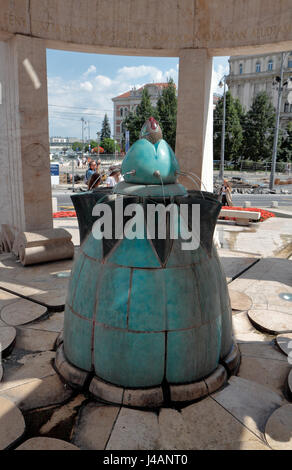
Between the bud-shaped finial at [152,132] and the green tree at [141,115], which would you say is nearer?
the bud-shaped finial at [152,132]

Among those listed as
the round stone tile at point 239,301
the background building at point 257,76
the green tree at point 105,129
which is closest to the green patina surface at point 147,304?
the round stone tile at point 239,301

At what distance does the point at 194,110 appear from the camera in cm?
865

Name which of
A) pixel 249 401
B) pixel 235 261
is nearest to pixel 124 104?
pixel 235 261

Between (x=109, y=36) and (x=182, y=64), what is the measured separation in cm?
182

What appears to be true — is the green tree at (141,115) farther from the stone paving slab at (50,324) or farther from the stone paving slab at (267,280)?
the stone paving slab at (50,324)

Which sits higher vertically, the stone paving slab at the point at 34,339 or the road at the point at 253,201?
the stone paving slab at the point at 34,339

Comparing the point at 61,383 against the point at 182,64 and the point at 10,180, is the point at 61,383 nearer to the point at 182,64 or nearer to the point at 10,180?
the point at 10,180

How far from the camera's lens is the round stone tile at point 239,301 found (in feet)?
20.1

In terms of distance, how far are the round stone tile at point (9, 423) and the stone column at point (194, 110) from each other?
260 inches

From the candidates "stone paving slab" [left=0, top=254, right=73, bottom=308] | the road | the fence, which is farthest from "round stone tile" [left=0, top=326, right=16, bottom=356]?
the fence

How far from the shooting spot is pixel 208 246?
12.8 feet

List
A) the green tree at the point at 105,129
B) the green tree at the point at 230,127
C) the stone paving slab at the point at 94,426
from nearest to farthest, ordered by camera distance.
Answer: the stone paving slab at the point at 94,426, the green tree at the point at 230,127, the green tree at the point at 105,129

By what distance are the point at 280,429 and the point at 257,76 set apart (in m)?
77.0
